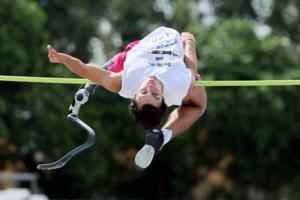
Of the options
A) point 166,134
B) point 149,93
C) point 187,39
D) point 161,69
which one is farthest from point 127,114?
point 149,93

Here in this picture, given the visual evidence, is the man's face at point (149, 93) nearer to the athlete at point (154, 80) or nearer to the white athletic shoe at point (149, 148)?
the athlete at point (154, 80)

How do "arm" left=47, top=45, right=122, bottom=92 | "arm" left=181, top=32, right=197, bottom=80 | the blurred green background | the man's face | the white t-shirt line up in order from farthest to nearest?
1. the blurred green background
2. "arm" left=181, top=32, right=197, bottom=80
3. "arm" left=47, top=45, right=122, bottom=92
4. the white t-shirt
5. the man's face

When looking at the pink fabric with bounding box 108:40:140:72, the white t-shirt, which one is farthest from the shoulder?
the pink fabric with bounding box 108:40:140:72

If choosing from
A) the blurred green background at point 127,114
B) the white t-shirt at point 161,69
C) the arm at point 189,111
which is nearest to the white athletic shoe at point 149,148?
the white t-shirt at point 161,69

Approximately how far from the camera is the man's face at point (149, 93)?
6.38 metres

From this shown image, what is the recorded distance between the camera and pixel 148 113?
644 centimetres

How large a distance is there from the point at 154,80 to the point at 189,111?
0.84m

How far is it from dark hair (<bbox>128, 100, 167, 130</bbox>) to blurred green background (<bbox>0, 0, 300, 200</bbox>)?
13.4 m

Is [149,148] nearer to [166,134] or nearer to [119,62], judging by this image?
[166,134]

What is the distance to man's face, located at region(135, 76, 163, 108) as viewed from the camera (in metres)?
6.38

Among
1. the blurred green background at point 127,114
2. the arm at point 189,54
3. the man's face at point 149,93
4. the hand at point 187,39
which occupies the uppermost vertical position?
the hand at point 187,39

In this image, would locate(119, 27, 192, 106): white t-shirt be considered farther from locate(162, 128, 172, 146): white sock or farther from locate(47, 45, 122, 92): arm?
locate(162, 128, 172, 146): white sock

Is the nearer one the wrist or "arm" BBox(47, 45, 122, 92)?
"arm" BBox(47, 45, 122, 92)

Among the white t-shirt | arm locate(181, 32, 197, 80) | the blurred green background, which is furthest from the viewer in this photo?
the blurred green background
